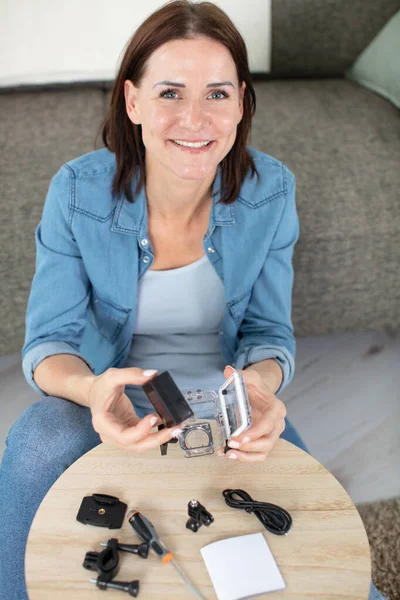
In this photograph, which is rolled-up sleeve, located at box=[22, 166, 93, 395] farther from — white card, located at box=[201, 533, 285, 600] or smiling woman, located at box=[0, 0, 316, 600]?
white card, located at box=[201, 533, 285, 600]

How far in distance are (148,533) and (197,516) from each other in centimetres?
7

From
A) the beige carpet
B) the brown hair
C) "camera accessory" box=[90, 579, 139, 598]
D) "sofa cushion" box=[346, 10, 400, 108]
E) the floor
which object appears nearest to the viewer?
"camera accessory" box=[90, 579, 139, 598]

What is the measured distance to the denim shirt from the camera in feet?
3.43

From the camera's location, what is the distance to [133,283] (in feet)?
3.56

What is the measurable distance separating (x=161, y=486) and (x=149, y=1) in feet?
4.83

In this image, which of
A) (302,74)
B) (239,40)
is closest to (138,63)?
(239,40)

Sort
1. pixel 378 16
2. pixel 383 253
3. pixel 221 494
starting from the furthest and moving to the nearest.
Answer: pixel 378 16
pixel 383 253
pixel 221 494

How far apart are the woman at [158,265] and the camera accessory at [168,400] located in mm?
56

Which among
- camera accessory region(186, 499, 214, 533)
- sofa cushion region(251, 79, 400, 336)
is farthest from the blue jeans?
sofa cushion region(251, 79, 400, 336)

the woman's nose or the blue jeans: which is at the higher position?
the woman's nose

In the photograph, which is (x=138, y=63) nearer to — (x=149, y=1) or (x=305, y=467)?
(x=305, y=467)

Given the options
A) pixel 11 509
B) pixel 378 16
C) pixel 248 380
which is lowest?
pixel 11 509

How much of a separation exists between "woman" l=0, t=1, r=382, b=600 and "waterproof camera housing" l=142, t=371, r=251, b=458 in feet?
0.10

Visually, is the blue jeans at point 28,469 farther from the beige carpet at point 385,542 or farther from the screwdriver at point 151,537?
the beige carpet at point 385,542
